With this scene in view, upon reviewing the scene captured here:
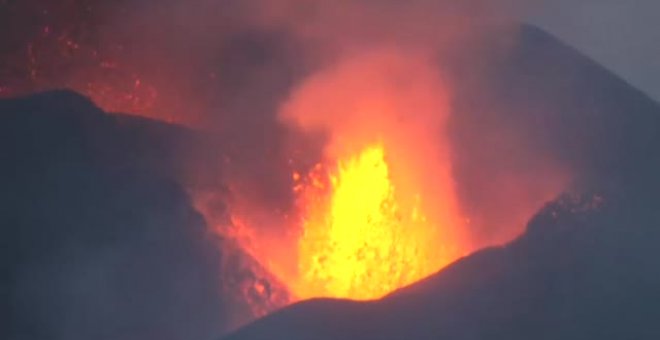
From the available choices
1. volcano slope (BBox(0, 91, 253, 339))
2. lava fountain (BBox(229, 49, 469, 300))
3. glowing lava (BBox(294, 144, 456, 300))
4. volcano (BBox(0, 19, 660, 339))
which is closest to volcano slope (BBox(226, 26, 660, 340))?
volcano (BBox(0, 19, 660, 339))

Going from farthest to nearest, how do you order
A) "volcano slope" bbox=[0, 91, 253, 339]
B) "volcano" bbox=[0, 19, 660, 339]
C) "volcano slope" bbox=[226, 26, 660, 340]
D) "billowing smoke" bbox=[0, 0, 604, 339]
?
"billowing smoke" bbox=[0, 0, 604, 339]
"volcano slope" bbox=[0, 91, 253, 339]
"volcano" bbox=[0, 19, 660, 339]
"volcano slope" bbox=[226, 26, 660, 340]

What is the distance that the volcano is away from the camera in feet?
36.4

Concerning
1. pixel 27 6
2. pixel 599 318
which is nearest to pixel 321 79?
pixel 27 6

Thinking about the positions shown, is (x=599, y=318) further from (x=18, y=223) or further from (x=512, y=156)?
(x=18, y=223)

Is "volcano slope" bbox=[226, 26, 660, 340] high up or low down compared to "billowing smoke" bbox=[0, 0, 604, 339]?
down

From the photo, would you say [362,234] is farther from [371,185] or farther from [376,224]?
[371,185]

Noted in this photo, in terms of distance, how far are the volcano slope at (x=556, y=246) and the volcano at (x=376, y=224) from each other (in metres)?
0.02

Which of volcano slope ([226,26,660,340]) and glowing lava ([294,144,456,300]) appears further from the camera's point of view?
glowing lava ([294,144,456,300])

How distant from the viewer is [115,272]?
1191 centimetres

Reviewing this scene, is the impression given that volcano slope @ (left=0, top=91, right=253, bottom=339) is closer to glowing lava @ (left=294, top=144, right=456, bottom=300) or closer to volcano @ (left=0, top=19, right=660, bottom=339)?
volcano @ (left=0, top=19, right=660, bottom=339)

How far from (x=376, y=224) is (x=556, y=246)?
3.06 meters

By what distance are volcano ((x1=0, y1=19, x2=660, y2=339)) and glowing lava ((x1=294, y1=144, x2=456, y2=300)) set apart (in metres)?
0.08

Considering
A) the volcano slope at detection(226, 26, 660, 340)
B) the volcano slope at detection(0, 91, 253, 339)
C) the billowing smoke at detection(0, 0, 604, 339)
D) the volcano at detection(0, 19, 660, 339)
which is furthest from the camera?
the billowing smoke at detection(0, 0, 604, 339)

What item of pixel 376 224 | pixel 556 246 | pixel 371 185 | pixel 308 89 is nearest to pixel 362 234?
pixel 376 224
